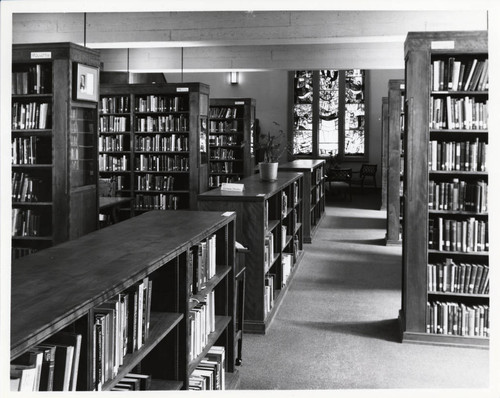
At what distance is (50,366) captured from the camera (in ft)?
5.66

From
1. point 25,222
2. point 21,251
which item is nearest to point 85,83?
point 25,222

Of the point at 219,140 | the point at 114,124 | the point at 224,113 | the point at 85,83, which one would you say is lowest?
the point at 219,140

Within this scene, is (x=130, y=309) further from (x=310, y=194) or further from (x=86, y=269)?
(x=310, y=194)

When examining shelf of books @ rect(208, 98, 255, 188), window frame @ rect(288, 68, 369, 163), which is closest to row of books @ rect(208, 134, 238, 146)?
shelf of books @ rect(208, 98, 255, 188)

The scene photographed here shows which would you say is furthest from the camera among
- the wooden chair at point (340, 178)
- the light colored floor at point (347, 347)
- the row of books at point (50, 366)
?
the wooden chair at point (340, 178)

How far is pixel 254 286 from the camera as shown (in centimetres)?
508

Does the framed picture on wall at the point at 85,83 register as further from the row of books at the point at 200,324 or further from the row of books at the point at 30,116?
the row of books at the point at 200,324

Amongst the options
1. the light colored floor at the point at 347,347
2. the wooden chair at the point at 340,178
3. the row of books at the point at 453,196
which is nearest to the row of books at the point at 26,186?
the light colored floor at the point at 347,347

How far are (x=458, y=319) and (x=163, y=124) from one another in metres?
6.46

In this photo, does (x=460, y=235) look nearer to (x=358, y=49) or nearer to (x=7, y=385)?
(x=7, y=385)

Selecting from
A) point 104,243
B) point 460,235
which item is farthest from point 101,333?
point 460,235

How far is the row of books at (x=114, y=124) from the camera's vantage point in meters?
9.97

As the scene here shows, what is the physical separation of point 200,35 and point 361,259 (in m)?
3.79

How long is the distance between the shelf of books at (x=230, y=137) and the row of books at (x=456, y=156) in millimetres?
8075
